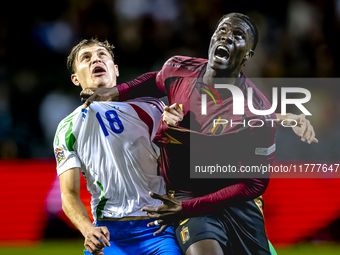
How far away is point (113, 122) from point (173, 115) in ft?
1.74

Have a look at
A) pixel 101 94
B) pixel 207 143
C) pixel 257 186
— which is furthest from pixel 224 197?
pixel 101 94

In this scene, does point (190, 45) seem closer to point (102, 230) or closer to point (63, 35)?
point (63, 35)

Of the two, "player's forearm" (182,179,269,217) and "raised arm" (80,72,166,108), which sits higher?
"raised arm" (80,72,166,108)

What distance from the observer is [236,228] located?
2.10 m

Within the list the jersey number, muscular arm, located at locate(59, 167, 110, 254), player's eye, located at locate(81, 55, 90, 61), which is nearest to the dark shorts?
muscular arm, located at locate(59, 167, 110, 254)

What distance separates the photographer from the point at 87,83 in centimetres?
245

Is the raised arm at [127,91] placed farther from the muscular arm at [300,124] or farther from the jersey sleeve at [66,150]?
the muscular arm at [300,124]

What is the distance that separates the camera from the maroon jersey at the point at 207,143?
6.78ft

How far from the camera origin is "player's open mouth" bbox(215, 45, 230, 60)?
2.03m

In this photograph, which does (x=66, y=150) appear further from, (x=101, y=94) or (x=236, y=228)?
(x=236, y=228)

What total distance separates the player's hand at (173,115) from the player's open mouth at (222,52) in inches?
14.3

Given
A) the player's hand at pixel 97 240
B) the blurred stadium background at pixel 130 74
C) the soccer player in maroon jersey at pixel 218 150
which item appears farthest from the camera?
the blurred stadium background at pixel 130 74

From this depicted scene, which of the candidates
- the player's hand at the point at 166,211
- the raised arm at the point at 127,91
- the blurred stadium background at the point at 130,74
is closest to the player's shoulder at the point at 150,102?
the raised arm at the point at 127,91

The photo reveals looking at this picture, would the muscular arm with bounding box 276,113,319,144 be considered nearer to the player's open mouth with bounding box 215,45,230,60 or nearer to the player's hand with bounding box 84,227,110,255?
the player's open mouth with bounding box 215,45,230,60
